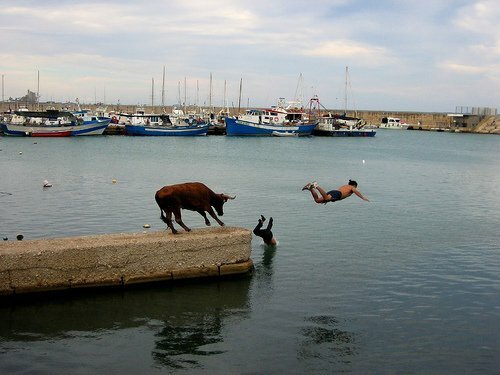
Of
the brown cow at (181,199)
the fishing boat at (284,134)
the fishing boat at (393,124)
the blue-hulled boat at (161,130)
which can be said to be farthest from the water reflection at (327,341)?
the fishing boat at (393,124)

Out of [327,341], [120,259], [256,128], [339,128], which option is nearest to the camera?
[327,341]

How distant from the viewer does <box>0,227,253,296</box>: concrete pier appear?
12.3 metres

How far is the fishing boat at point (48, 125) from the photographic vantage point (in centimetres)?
8319

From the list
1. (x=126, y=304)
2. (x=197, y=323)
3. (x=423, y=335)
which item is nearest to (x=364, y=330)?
(x=423, y=335)

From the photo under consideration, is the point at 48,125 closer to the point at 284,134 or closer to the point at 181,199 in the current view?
the point at 284,134

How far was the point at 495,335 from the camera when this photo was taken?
1153 centimetres

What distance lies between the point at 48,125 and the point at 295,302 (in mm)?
77767

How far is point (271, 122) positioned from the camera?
9888cm

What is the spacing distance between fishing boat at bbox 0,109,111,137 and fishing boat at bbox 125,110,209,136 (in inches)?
212

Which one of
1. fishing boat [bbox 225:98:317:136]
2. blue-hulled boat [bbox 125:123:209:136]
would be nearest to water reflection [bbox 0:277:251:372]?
blue-hulled boat [bbox 125:123:209:136]

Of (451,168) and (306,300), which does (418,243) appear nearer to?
(306,300)

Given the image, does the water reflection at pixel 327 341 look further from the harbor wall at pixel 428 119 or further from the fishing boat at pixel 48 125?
the harbor wall at pixel 428 119

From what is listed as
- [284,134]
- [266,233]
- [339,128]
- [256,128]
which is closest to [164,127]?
[256,128]

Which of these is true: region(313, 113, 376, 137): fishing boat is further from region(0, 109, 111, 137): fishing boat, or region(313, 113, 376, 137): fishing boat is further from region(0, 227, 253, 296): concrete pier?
region(0, 227, 253, 296): concrete pier
